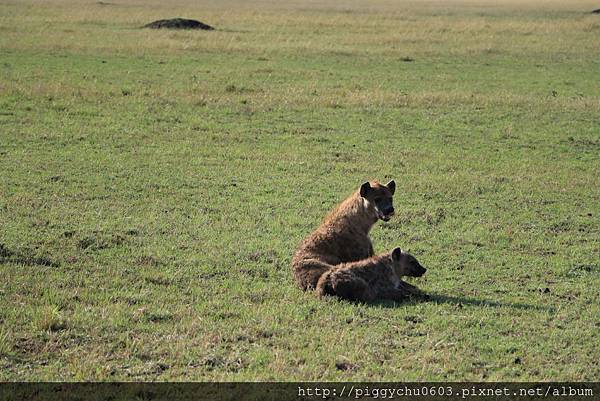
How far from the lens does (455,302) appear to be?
766cm

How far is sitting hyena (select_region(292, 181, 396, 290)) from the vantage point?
7.88 meters

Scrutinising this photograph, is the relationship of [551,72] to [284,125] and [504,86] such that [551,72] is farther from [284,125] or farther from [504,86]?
[284,125]

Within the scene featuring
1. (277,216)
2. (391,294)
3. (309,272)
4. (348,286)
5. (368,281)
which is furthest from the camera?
(277,216)

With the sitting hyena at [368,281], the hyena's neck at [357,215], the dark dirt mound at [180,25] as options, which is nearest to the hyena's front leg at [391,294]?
the sitting hyena at [368,281]

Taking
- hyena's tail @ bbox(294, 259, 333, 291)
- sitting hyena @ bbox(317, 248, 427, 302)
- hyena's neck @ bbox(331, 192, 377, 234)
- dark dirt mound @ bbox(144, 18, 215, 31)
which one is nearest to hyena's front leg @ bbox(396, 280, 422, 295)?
sitting hyena @ bbox(317, 248, 427, 302)

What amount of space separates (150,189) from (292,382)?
660cm

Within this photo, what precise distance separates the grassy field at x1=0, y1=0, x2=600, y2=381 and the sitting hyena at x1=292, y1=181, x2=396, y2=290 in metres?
0.31

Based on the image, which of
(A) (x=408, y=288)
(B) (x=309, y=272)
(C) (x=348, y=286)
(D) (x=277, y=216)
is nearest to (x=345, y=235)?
(B) (x=309, y=272)

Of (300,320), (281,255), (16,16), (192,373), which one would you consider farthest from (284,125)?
(16,16)

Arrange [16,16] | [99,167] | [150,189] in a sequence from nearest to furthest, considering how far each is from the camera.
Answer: [150,189] → [99,167] → [16,16]

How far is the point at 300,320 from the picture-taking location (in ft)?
22.9

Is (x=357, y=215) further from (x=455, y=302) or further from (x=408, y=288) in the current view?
(x=455, y=302)

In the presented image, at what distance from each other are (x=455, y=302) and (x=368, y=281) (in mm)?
835

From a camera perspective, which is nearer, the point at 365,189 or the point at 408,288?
the point at 408,288
